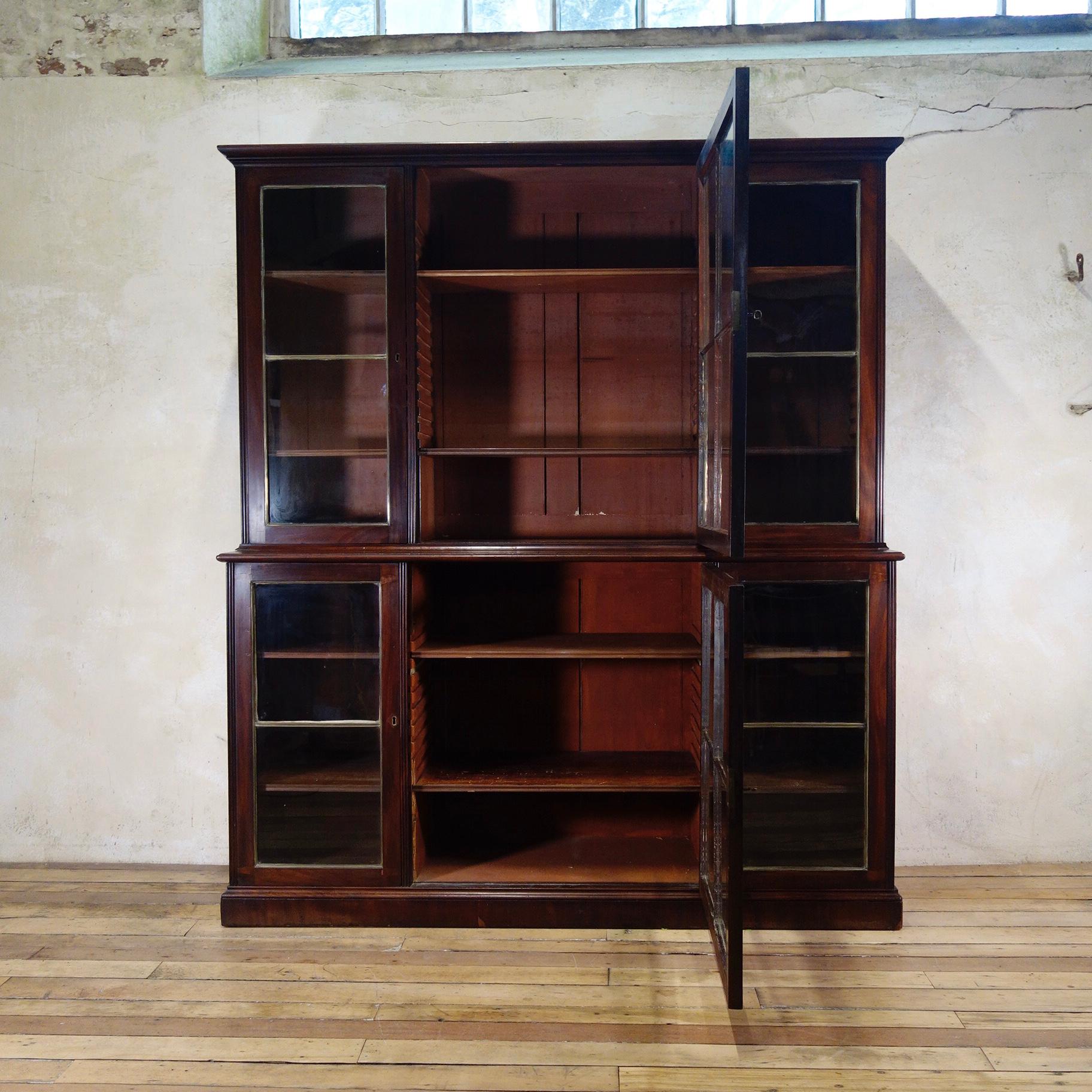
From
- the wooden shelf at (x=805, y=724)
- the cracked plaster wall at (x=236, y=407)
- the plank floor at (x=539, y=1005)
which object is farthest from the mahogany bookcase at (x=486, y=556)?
the cracked plaster wall at (x=236, y=407)

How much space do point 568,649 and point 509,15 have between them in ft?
7.62

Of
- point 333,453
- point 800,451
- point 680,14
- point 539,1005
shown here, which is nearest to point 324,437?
point 333,453

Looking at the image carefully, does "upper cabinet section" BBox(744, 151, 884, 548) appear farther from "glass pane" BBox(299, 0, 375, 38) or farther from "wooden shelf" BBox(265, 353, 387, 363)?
"glass pane" BBox(299, 0, 375, 38)

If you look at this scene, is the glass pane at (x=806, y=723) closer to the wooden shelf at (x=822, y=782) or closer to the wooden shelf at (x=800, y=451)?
the wooden shelf at (x=822, y=782)

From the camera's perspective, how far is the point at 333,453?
2.70 m

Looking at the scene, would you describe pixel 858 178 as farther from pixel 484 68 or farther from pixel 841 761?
pixel 841 761

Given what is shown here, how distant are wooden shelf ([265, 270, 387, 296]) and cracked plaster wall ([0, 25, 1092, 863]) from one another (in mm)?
559

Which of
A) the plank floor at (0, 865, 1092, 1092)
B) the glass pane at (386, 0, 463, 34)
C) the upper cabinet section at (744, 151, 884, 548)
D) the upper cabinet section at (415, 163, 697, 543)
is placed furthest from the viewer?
the glass pane at (386, 0, 463, 34)

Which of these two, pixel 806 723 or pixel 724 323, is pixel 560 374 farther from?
pixel 806 723

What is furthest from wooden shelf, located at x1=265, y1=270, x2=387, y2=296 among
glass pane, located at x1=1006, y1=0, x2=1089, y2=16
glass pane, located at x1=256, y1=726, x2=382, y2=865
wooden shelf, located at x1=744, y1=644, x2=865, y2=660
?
glass pane, located at x1=1006, y1=0, x2=1089, y2=16

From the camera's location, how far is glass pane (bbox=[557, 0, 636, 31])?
3230 mm

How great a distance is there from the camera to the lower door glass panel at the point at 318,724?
8.75 ft

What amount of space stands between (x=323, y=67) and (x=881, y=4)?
201 centimetres

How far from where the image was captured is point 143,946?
8.43 feet
